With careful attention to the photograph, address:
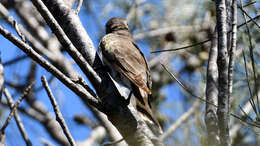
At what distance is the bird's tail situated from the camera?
2.47 m

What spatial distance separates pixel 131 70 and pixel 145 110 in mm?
596

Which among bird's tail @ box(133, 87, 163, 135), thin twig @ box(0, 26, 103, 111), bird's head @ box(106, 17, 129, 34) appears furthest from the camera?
bird's head @ box(106, 17, 129, 34)

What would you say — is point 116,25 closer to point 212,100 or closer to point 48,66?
point 212,100

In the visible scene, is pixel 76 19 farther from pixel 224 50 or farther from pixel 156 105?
pixel 156 105

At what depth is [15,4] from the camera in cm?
518

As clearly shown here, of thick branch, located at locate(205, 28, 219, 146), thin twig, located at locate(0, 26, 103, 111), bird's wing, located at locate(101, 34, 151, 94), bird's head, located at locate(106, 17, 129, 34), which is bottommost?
thick branch, located at locate(205, 28, 219, 146)

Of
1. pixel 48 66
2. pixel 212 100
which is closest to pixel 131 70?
pixel 212 100

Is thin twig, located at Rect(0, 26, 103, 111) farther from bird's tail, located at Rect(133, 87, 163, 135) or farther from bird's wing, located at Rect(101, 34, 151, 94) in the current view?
bird's wing, located at Rect(101, 34, 151, 94)

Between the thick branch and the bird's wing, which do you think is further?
the bird's wing

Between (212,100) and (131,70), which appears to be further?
(131,70)

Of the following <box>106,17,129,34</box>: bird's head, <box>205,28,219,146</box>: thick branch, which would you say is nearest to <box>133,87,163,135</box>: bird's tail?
<box>205,28,219,146</box>: thick branch

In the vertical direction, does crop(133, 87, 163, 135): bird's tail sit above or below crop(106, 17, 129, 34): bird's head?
below

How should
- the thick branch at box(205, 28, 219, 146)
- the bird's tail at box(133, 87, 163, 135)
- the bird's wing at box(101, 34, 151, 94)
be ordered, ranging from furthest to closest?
the bird's wing at box(101, 34, 151, 94) < the bird's tail at box(133, 87, 163, 135) < the thick branch at box(205, 28, 219, 146)

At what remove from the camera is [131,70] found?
305 centimetres
